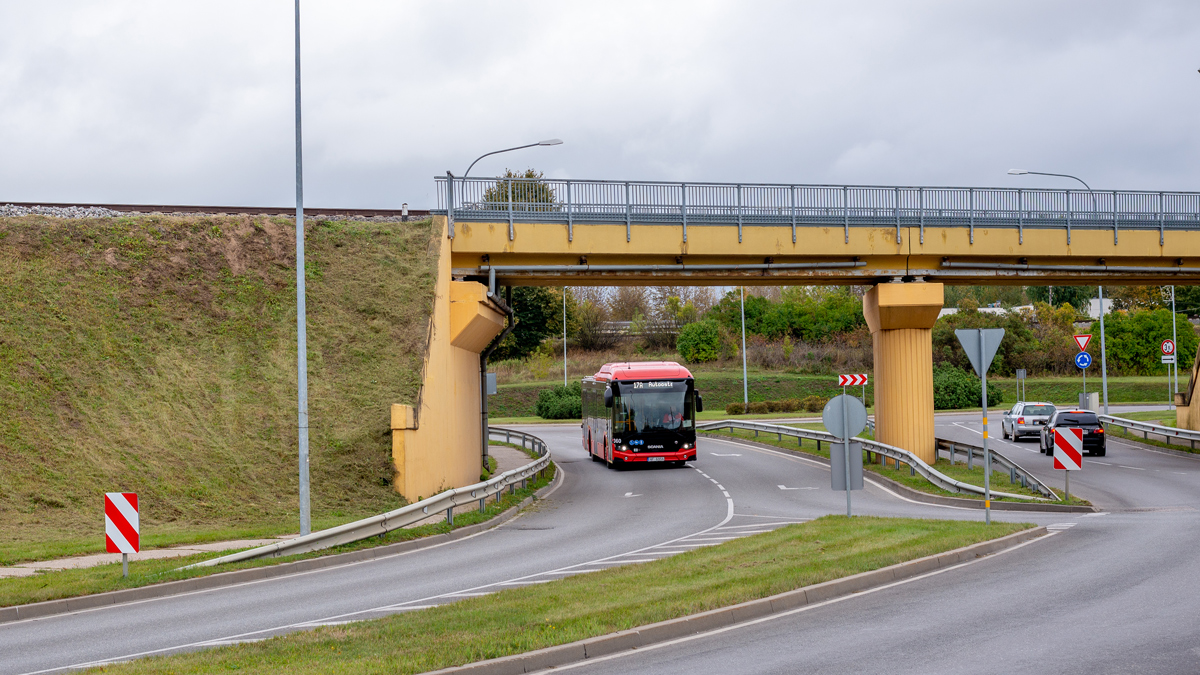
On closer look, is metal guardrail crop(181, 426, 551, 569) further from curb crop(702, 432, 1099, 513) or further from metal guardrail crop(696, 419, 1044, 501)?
curb crop(702, 432, 1099, 513)

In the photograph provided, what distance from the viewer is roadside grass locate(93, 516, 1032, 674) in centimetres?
841

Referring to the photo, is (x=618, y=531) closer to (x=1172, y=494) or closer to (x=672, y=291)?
(x=1172, y=494)

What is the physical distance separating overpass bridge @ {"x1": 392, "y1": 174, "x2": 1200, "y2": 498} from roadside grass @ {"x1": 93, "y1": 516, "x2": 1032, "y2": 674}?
13.3 meters

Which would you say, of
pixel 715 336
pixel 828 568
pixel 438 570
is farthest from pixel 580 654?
pixel 715 336

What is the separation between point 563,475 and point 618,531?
42.3 feet

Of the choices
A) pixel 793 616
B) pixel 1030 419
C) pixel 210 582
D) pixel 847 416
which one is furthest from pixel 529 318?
pixel 793 616

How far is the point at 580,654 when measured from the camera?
8.74m

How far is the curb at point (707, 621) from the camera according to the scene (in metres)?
8.30

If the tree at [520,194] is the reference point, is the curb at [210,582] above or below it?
below

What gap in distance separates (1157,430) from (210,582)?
3433 cm

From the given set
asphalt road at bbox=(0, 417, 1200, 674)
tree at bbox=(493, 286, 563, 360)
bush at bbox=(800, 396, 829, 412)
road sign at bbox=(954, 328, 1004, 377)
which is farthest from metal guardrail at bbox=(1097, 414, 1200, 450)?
tree at bbox=(493, 286, 563, 360)

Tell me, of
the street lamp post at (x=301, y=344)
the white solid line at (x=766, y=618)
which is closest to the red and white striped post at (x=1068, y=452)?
the white solid line at (x=766, y=618)

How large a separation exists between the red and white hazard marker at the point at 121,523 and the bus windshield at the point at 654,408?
19250mm

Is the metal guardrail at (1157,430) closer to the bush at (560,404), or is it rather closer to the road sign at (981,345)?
the road sign at (981,345)
